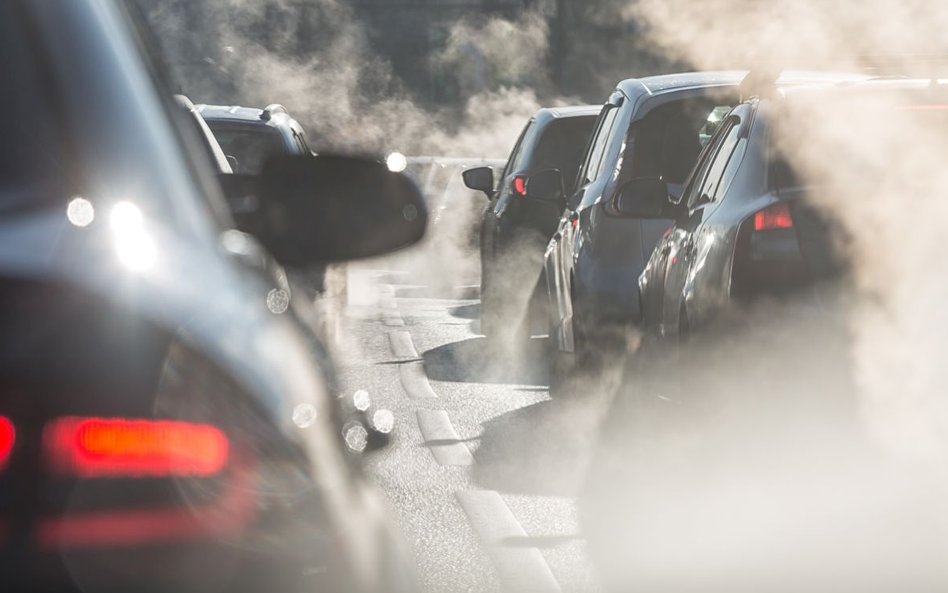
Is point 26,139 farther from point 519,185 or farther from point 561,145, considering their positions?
point 561,145

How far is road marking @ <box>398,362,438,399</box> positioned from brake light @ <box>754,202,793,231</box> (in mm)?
4748

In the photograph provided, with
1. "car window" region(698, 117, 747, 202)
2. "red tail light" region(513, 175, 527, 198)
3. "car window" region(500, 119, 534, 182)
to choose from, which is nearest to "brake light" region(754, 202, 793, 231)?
Answer: "car window" region(698, 117, 747, 202)

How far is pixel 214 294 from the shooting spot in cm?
177

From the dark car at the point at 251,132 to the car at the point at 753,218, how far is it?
15.0 feet

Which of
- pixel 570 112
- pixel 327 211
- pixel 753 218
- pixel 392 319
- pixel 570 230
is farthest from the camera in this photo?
pixel 392 319

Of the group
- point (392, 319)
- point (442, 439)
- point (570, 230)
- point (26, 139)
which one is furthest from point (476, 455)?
point (392, 319)

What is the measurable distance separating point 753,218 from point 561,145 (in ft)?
23.9

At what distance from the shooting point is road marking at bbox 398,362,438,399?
1065 cm

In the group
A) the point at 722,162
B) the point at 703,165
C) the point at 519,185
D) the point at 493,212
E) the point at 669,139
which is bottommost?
the point at 722,162

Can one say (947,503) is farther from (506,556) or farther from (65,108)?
(65,108)

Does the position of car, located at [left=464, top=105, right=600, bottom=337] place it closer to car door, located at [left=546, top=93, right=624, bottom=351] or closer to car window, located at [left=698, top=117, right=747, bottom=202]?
car door, located at [left=546, top=93, right=624, bottom=351]

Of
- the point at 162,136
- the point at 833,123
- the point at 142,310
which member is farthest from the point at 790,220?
the point at 142,310

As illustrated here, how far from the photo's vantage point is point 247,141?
11883 millimetres

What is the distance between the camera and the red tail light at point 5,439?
4.79 feet
